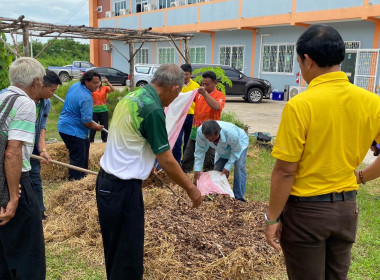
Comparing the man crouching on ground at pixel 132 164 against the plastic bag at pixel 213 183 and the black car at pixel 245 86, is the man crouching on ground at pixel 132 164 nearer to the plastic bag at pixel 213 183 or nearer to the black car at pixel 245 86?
the plastic bag at pixel 213 183

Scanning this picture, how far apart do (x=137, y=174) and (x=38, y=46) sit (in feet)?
137

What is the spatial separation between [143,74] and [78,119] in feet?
49.6

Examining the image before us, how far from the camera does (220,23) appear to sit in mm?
19906

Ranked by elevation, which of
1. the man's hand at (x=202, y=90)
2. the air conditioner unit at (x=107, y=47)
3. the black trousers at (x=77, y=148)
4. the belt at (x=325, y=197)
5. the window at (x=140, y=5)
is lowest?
the black trousers at (x=77, y=148)

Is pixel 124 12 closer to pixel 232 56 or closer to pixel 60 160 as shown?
pixel 232 56

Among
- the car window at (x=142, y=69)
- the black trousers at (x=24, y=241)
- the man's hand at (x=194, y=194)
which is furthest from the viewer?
the car window at (x=142, y=69)

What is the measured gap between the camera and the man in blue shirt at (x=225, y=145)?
425 cm

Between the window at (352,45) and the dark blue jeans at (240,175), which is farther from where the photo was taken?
the window at (352,45)

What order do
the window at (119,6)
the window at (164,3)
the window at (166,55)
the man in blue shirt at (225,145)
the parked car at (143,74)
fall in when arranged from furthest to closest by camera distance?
the window at (119,6) → the window at (164,3) → the window at (166,55) → the parked car at (143,74) → the man in blue shirt at (225,145)

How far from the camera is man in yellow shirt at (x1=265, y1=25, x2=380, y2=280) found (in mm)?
1774

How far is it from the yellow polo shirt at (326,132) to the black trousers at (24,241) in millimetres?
1612

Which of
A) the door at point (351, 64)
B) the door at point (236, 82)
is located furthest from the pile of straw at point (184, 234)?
the door at point (236, 82)

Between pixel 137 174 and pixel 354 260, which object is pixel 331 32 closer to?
pixel 137 174

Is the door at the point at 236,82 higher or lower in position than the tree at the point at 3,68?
lower
